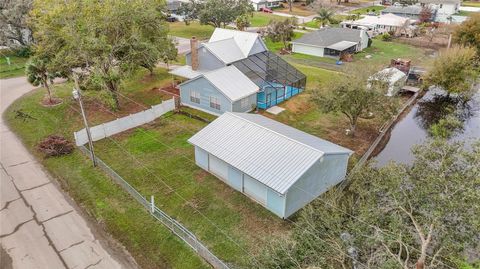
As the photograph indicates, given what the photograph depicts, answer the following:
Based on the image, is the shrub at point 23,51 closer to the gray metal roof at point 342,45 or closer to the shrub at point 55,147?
the shrub at point 55,147

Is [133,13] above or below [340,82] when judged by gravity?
above

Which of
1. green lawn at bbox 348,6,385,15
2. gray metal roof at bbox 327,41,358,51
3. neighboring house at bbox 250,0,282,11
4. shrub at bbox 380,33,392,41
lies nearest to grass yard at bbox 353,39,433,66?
shrub at bbox 380,33,392,41

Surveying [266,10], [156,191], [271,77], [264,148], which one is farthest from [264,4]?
[156,191]

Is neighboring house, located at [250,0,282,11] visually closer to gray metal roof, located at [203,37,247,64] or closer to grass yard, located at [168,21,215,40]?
grass yard, located at [168,21,215,40]

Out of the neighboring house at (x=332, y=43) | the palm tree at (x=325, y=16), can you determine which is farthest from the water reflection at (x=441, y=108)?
the palm tree at (x=325, y=16)

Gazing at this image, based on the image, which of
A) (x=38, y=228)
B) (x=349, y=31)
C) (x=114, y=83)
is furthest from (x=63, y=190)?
(x=349, y=31)

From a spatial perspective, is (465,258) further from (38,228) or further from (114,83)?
(114,83)

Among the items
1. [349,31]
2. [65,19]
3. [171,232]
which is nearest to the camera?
[171,232]
